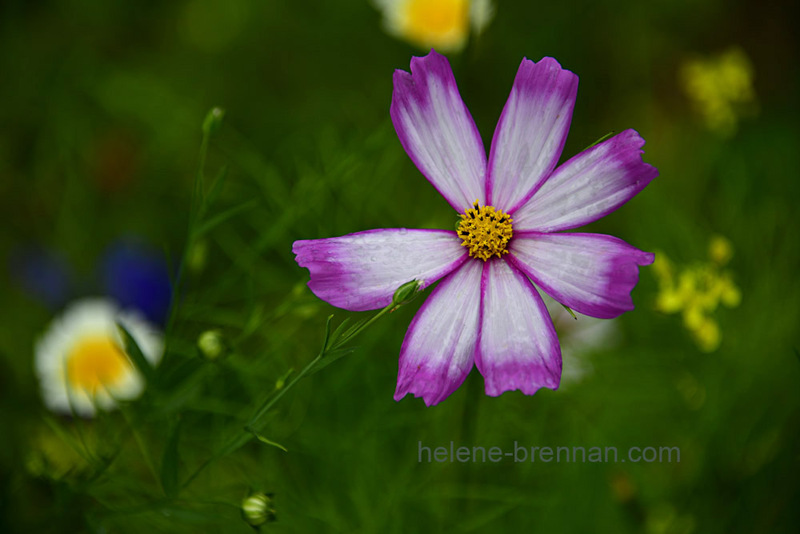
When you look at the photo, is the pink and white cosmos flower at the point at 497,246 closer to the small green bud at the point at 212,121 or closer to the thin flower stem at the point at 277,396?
the thin flower stem at the point at 277,396

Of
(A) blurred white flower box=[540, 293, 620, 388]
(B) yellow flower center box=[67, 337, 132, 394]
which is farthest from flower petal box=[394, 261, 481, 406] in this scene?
(B) yellow flower center box=[67, 337, 132, 394]

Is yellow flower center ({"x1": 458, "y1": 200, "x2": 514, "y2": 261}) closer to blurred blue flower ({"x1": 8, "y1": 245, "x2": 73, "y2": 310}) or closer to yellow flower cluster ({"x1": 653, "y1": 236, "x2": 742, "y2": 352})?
yellow flower cluster ({"x1": 653, "y1": 236, "x2": 742, "y2": 352})

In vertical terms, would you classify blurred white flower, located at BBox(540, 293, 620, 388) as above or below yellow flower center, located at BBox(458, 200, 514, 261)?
above

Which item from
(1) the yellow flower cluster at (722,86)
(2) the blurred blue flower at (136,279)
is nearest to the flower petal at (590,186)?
(1) the yellow flower cluster at (722,86)

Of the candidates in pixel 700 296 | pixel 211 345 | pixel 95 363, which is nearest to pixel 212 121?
pixel 211 345

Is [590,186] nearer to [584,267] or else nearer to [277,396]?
[584,267]

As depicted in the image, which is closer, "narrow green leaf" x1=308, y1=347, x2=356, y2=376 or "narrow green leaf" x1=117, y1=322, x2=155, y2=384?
"narrow green leaf" x1=308, y1=347, x2=356, y2=376
